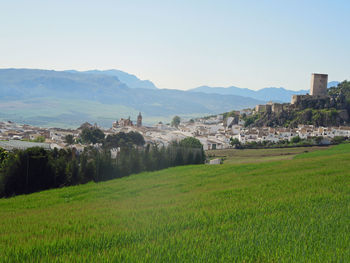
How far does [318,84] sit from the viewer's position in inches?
3725

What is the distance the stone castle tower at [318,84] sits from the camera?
9325cm

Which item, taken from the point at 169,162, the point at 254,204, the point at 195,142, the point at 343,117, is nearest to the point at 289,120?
the point at 343,117

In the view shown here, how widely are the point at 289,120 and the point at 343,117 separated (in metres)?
12.8

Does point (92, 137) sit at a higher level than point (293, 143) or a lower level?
lower

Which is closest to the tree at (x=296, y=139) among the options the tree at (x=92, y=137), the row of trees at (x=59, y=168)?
the row of trees at (x=59, y=168)

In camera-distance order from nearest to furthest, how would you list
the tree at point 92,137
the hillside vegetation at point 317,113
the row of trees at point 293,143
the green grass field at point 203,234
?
the green grass field at point 203,234, the row of trees at point 293,143, the tree at point 92,137, the hillside vegetation at point 317,113

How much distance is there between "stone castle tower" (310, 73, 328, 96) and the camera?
93.2 m

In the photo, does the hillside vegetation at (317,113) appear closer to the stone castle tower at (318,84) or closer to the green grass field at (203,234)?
the stone castle tower at (318,84)

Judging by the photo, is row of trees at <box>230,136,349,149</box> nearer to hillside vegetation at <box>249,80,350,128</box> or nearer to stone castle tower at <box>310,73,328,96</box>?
hillside vegetation at <box>249,80,350,128</box>

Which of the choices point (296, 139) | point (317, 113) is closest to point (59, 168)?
point (296, 139)

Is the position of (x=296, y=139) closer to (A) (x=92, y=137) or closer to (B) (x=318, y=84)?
(B) (x=318, y=84)

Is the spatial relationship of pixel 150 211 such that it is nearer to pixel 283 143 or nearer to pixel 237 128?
pixel 283 143

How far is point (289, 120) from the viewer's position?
9150 centimetres

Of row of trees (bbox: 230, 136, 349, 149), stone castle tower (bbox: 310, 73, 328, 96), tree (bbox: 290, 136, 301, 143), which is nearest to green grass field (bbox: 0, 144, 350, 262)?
row of trees (bbox: 230, 136, 349, 149)
